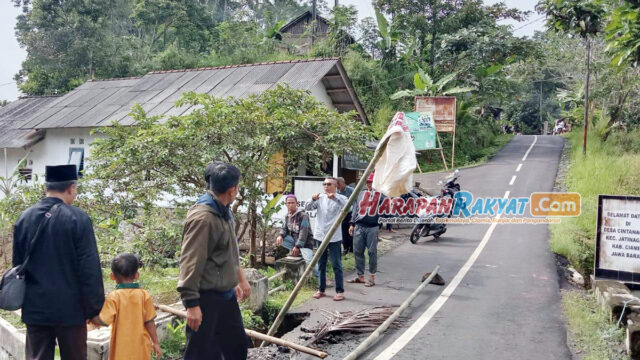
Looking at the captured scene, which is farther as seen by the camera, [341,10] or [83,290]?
[341,10]

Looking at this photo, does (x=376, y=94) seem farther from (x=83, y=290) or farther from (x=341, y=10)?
(x=83, y=290)

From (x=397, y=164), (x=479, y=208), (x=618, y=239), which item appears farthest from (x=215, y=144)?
(x=479, y=208)

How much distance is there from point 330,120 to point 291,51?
25569mm

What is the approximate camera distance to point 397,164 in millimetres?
4395

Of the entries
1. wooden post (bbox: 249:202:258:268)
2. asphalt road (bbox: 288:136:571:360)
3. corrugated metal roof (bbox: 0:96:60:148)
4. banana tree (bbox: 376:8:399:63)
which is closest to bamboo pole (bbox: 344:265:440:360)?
asphalt road (bbox: 288:136:571:360)

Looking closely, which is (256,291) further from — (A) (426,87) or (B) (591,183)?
(A) (426,87)

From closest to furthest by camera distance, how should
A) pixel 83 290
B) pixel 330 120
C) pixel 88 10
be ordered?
pixel 83 290 < pixel 330 120 < pixel 88 10

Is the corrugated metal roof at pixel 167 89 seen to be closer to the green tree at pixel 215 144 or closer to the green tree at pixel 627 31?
the green tree at pixel 215 144

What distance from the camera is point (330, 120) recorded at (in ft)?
31.2

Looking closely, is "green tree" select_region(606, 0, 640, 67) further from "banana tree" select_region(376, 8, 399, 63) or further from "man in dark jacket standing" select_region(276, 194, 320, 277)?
"banana tree" select_region(376, 8, 399, 63)

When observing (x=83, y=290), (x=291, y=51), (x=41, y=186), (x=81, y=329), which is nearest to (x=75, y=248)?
(x=83, y=290)

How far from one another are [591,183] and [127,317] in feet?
52.2

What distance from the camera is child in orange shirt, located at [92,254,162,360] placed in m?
4.37

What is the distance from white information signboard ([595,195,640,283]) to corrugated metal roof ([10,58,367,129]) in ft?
27.2
